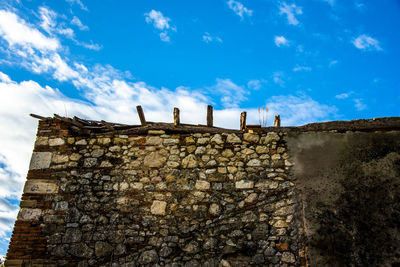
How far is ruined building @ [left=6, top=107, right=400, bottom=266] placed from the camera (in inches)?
176

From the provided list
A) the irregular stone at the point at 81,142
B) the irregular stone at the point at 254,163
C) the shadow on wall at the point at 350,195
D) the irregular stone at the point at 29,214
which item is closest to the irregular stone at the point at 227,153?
the irregular stone at the point at 254,163

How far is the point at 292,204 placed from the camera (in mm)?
4688

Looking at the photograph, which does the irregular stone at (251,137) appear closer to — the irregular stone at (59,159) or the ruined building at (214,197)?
the ruined building at (214,197)

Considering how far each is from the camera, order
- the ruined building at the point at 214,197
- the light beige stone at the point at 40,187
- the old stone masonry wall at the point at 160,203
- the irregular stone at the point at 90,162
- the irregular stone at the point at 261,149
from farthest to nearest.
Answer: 1. the irregular stone at the point at 90,162
2. the light beige stone at the point at 40,187
3. the irregular stone at the point at 261,149
4. the old stone masonry wall at the point at 160,203
5. the ruined building at the point at 214,197

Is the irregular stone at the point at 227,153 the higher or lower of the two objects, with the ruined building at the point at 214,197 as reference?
higher

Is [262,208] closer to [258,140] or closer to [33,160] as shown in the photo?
[258,140]

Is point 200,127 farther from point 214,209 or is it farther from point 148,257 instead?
point 148,257

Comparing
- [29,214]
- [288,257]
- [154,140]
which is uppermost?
[154,140]

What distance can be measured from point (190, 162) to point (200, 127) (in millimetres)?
686

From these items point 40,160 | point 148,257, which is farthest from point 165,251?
point 40,160

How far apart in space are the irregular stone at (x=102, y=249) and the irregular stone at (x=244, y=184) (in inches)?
88.4

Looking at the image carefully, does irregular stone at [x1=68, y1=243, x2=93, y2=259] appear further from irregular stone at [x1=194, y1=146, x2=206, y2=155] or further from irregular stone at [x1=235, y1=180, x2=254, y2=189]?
irregular stone at [x1=235, y1=180, x2=254, y2=189]

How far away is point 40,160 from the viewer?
17.9 feet

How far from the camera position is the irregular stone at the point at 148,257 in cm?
461
